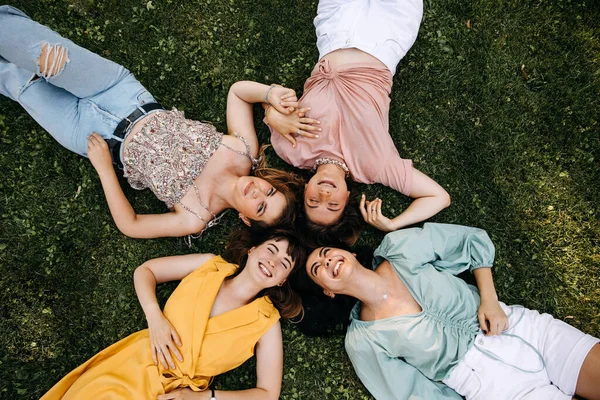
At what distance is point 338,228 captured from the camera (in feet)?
14.5

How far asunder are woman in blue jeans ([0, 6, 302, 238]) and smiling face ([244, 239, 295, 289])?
0.26m

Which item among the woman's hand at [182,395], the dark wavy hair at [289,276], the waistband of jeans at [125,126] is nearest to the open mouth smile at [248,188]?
the dark wavy hair at [289,276]

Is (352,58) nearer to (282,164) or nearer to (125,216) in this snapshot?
(282,164)

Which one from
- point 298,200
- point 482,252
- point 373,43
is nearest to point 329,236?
point 298,200

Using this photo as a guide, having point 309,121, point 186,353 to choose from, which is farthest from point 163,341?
point 309,121

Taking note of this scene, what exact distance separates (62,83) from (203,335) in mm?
2837

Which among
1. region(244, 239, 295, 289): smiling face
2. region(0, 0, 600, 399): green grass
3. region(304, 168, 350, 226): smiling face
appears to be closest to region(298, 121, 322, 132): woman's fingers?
region(304, 168, 350, 226): smiling face

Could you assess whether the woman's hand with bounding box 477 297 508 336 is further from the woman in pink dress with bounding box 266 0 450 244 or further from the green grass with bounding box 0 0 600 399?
the woman in pink dress with bounding box 266 0 450 244

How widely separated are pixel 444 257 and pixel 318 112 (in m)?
1.96

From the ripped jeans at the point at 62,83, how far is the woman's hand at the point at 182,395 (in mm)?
2627

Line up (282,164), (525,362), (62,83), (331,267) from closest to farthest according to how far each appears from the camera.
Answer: (331,267), (525,362), (62,83), (282,164)

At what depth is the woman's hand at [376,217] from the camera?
4.62m

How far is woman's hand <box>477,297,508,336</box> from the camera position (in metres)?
4.11

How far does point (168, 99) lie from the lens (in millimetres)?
5129
